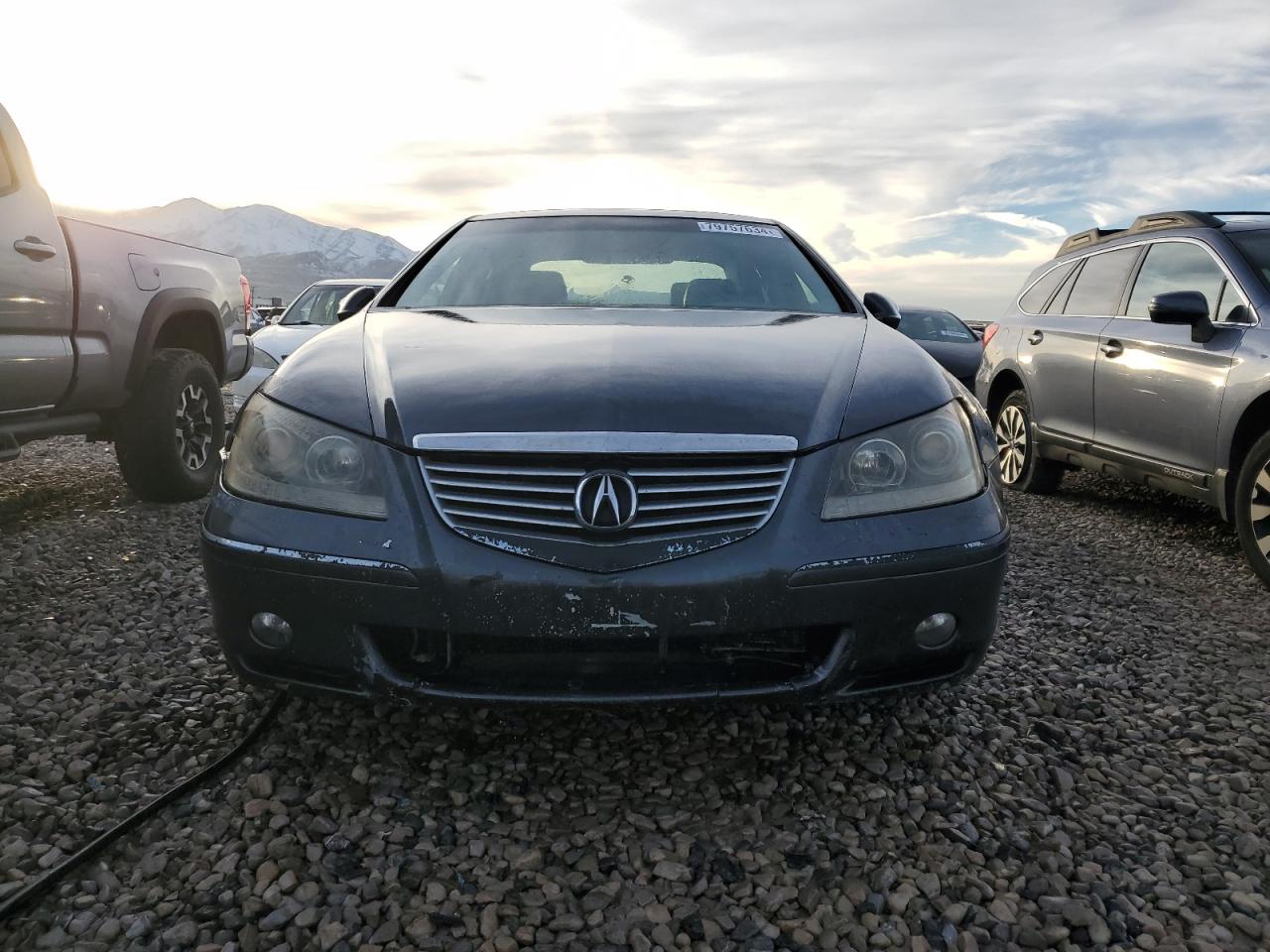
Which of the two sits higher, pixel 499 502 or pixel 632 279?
pixel 632 279

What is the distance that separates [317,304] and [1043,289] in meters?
7.74

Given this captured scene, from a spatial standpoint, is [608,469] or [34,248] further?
[34,248]

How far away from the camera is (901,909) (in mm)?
1977

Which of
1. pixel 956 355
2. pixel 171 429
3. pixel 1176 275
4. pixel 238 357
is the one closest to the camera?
pixel 1176 275

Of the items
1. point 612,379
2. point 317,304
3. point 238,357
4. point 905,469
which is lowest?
point 317,304

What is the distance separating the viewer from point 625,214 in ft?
13.0

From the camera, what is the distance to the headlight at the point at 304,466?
2223mm

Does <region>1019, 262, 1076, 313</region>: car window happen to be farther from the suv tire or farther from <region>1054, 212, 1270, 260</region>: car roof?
the suv tire

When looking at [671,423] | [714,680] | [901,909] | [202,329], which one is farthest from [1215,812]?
[202,329]

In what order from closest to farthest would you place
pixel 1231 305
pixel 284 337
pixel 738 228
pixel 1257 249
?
pixel 738 228, pixel 1231 305, pixel 1257 249, pixel 284 337

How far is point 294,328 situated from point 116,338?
522 cm

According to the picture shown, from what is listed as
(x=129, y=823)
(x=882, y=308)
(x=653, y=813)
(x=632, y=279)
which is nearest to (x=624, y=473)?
(x=653, y=813)

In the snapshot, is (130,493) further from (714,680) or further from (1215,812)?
(1215,812)

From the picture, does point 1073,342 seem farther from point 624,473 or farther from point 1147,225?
point 624,473
